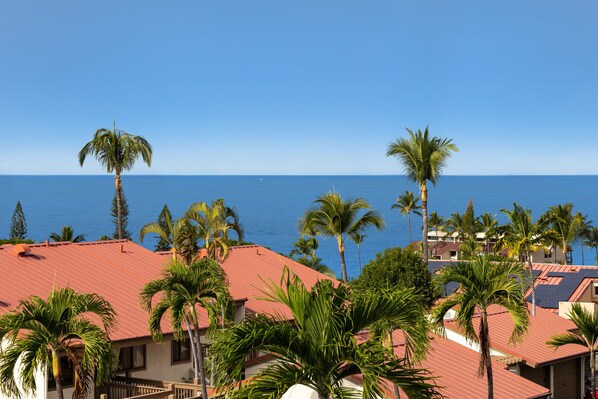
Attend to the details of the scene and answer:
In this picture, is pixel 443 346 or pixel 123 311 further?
pixel 443 346

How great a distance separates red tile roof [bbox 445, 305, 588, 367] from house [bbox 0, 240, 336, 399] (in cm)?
956

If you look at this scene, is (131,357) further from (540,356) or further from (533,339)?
(533,339)

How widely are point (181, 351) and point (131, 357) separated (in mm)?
2310

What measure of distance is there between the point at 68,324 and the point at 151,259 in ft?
65.0

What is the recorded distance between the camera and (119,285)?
33.0 m

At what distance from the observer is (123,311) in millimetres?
30234

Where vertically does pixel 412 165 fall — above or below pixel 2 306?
above

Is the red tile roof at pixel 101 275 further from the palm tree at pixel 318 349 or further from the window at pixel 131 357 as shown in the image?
the palm tree at pixel 318 349

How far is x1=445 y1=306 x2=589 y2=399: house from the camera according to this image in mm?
36312

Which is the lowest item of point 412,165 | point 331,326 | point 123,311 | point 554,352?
point 554,352

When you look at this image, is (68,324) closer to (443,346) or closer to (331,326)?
(331,326)

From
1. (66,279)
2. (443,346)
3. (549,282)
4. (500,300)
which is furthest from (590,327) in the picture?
(549,282)

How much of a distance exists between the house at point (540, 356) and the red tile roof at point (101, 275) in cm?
901

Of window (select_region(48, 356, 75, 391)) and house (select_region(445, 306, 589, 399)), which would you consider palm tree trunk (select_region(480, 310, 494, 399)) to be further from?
window (select_region(48, 356, 75, 391))
